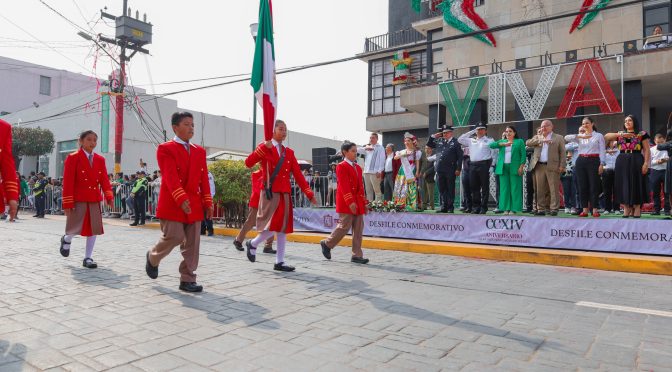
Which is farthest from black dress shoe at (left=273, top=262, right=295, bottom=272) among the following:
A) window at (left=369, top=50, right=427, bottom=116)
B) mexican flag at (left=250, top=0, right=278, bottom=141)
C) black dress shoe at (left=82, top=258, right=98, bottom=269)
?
window at (left=369, top=50, right=427, bottom=116)

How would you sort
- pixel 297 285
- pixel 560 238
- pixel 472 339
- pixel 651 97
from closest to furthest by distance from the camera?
pixel 472 339
pixel 297 285
pixel 560 238
pixel 651 97

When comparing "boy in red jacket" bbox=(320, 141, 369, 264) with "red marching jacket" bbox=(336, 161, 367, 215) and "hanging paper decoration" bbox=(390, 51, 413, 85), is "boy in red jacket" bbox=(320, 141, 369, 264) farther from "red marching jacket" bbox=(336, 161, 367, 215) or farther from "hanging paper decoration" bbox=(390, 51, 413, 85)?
"hanging paper decoration" bbox=(390, 51, 413, 85)

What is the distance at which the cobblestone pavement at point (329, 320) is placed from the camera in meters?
2.90

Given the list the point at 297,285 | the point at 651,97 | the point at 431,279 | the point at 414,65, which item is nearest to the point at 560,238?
the point at 431,279

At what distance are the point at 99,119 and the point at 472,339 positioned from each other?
106 feet

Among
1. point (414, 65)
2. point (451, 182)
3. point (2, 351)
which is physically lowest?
point (2, 351)

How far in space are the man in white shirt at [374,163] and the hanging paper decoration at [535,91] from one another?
25.0 ft

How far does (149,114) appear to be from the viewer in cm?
3222

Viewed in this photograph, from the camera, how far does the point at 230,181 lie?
12.5m

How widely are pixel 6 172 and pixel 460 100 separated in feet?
54.0

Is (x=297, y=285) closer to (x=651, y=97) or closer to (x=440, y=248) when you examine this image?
(x=440, y=248)

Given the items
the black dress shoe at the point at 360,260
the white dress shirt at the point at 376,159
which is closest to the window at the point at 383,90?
the white dress shirt at the point at 376,159

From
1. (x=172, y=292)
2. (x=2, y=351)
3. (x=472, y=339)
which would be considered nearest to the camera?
(x=2, y=351)

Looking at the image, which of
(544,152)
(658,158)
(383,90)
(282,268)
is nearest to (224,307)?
(282,268)
